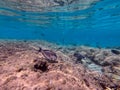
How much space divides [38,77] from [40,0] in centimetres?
1842

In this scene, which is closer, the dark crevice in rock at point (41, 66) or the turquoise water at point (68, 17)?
the dark crevice in rock at point (41, 66)

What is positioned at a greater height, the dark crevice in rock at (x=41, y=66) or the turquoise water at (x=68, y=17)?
the turquoise water at (x=68, y=17)

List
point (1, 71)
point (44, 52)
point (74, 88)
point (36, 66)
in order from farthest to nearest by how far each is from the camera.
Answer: point (44, 52) < point (36, 66) < point (1, 71) < point (74, 88)

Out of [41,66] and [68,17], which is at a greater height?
[68,17]

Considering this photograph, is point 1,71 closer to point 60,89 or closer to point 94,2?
point 60,89

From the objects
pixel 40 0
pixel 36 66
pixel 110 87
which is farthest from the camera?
pixel 40 0

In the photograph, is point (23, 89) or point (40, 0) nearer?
point (23, 89)

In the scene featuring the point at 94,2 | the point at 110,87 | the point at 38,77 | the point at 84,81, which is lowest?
the point at 110,87

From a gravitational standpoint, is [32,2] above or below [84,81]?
above

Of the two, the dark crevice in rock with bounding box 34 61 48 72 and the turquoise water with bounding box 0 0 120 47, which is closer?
the dark crevice in rock with bounding box 34 61 48 72

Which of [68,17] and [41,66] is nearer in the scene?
[41,66]

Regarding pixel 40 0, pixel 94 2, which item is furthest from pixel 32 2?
A: pixel 94 2

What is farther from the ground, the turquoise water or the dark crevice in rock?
the turquoise water

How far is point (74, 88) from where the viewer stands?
10.9 feet
